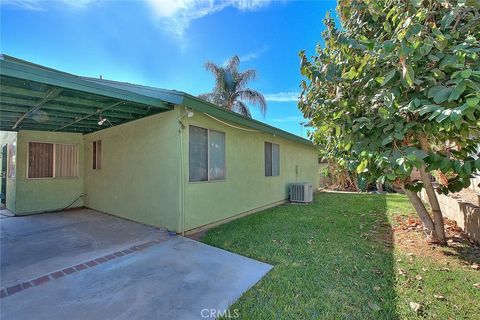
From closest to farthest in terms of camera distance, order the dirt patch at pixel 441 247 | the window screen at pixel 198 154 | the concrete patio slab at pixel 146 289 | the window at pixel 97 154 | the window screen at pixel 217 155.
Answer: the concrete patio slab at pixel 146 289, the dirt patch at pixel 441 247, the window screen at pixel 198 154, the window screen at pixel 217 155, the window at pixel 97 154

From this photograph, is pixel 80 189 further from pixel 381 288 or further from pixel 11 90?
pixel 381 288

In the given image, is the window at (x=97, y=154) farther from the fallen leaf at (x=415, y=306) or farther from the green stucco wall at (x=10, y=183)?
the fallen leaf at (x=415, y=306)

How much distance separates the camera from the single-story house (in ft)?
14.1

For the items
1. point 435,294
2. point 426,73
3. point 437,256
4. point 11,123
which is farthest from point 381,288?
point 11,123

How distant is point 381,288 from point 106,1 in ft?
24.4

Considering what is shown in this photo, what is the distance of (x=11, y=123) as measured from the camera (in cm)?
606

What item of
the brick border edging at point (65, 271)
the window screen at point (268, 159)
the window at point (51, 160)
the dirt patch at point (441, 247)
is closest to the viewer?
the brick border edging at point (65, 271)

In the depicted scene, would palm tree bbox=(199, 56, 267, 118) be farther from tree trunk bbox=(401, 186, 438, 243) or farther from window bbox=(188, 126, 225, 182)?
tree trunk bbox=(401, 186, 438, 243)

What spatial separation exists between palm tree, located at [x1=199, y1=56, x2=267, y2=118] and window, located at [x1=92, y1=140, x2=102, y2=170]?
9.87 meters

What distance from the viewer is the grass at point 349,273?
2.39 meters

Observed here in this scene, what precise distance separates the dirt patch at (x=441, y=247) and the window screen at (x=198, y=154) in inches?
162

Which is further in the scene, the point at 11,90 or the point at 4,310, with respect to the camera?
the point at 11,90

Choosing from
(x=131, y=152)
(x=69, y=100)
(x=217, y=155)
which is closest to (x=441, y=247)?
(x=217, y=155)

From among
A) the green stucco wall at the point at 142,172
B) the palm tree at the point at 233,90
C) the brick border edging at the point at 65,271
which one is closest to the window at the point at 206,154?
the green stucco wall at the point at 142,172
